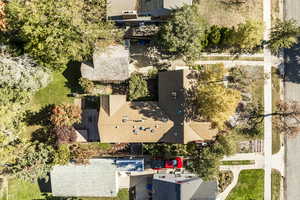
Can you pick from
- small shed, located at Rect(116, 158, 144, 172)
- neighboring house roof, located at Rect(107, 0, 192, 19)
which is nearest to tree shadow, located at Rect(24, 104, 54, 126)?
small shed, located at Rect(116, 158, 144, 172)

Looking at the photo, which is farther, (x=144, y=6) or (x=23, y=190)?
(x=23, y=190)

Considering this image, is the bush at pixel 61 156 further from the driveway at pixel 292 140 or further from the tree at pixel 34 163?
the driveway at pixel 292 140

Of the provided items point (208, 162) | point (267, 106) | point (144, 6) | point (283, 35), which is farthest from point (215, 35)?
point (208, 162)

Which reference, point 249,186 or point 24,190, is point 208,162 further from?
point 24,190

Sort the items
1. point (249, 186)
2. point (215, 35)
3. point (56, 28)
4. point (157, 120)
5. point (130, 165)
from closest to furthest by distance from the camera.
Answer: point (56, 28) < point (157, 120) < point (215, 35) < point (130, 165) < point (249, 186)

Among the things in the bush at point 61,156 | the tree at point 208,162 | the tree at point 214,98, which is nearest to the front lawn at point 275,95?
the tree at point 214,98

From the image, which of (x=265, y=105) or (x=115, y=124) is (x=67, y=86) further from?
(x=265, y=105)

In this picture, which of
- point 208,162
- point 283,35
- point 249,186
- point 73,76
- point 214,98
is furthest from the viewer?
point 249,186
